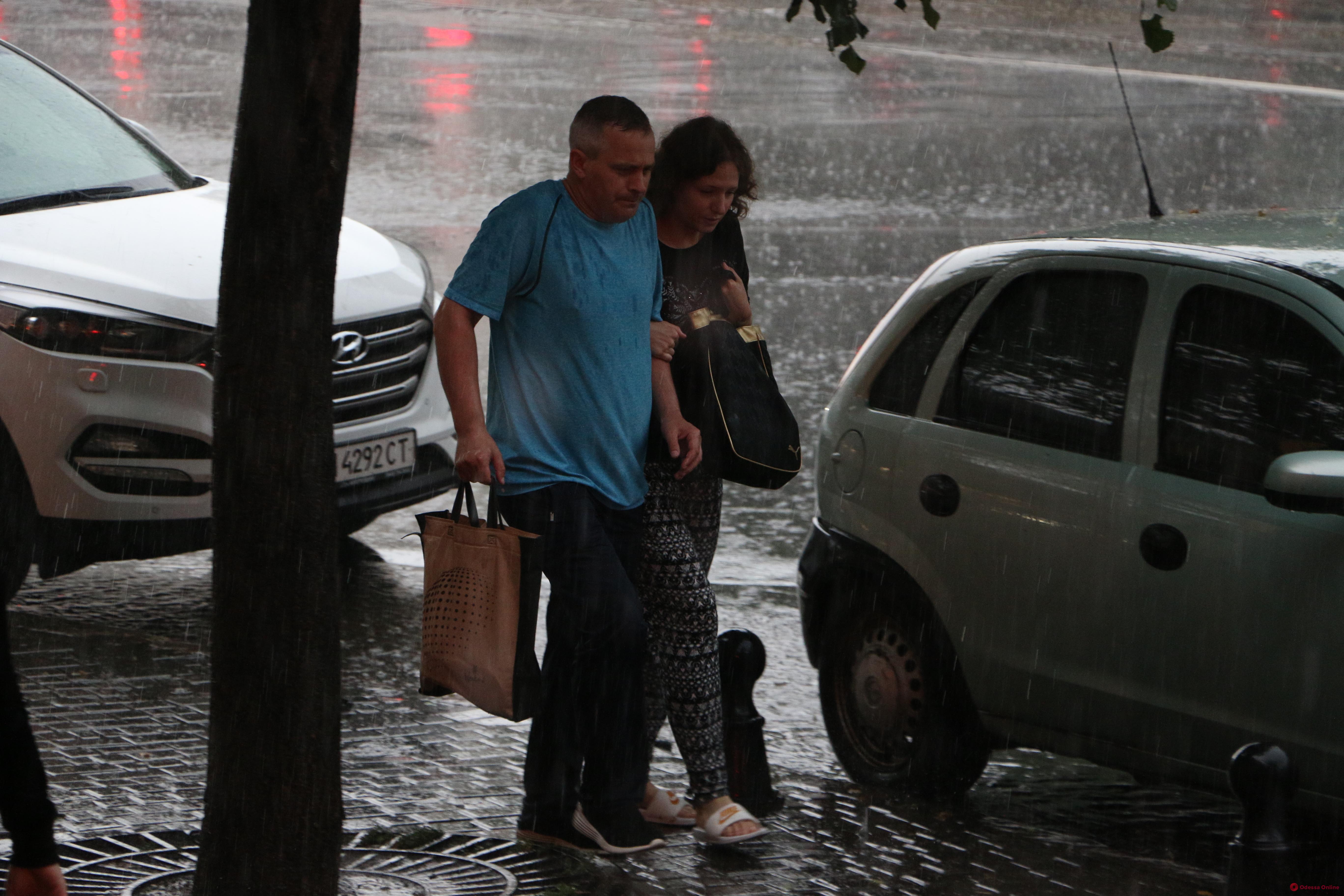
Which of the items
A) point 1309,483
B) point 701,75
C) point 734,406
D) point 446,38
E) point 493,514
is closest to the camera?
point 1309,483

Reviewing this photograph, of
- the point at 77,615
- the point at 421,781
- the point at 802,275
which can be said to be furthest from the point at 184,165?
the point at 421,781

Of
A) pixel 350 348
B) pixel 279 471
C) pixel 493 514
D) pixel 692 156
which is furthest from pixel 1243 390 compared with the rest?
pixel 350 348

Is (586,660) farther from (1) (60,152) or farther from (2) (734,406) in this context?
(1) (60,152)

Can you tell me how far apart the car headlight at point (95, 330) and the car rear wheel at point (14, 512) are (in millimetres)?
353

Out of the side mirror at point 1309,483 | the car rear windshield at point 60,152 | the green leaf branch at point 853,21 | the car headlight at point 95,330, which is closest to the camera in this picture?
the side mirror at point 1309,483

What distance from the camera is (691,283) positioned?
17.3ft

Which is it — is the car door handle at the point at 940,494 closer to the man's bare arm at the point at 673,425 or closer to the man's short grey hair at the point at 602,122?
the man's bare arm at the point at 673,425

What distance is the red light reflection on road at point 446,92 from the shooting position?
21.9 meters

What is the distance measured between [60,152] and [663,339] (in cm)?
387

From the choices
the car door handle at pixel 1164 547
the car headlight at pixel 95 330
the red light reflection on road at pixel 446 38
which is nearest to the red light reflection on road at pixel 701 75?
the red light reflection on road at pixel 446 38

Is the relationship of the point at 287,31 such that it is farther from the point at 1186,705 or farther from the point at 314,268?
the point at 1186,705

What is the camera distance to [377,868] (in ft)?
15.8

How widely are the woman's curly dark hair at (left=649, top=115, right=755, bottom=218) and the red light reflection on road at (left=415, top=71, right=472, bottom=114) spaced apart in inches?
662

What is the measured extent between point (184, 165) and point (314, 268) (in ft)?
49.3
